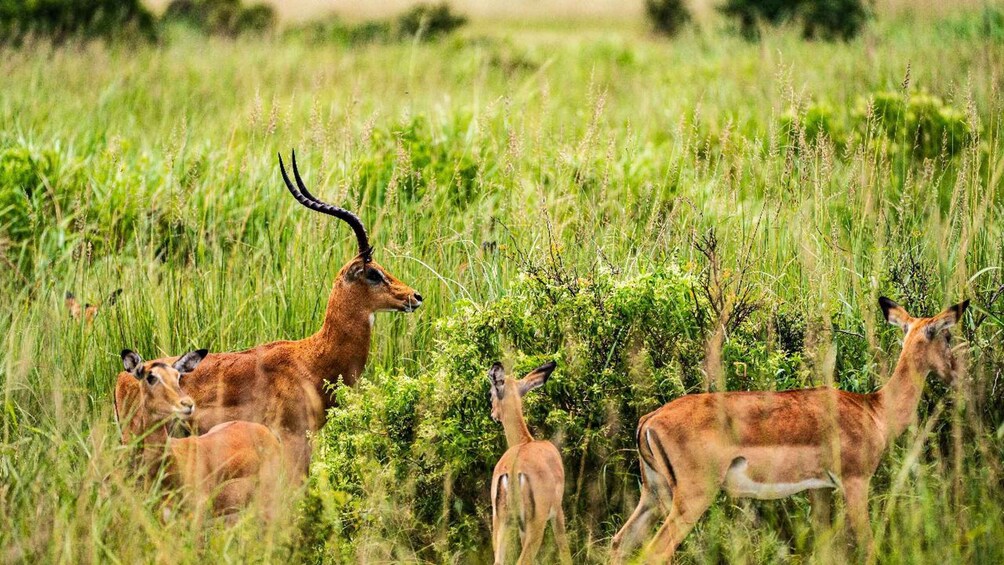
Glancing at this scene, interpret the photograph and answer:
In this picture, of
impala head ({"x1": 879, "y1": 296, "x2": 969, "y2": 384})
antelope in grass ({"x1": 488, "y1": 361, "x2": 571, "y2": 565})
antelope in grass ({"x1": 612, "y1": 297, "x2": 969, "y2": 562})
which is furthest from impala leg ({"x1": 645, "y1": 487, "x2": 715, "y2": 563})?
impala head ({"x1": 879, "y1": 296, "x2": 969, "y2": 384})

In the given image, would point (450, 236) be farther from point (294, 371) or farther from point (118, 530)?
point (118, 530)

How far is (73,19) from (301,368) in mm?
14223

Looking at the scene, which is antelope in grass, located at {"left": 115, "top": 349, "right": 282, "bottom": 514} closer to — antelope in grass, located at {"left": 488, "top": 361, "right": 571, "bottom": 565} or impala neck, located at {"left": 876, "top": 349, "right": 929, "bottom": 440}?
antelope in grass, located at {"left": 488, "top": 361, "right": 571, "bottom": 565}

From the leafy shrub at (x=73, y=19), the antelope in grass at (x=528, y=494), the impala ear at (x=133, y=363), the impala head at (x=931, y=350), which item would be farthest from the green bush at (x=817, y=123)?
the leafy shrub at (x=73, y=19)

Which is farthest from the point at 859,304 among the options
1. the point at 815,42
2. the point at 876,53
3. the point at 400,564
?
the point at 815,42

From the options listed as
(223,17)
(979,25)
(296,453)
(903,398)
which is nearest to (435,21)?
(223,17)

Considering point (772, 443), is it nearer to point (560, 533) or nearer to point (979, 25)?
point (560, 533)

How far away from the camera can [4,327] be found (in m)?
6.75

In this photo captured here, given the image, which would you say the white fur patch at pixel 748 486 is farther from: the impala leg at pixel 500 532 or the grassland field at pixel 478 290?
the impala leg at pixel 500 532

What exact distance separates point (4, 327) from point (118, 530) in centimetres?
275

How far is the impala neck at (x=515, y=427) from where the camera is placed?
4.89m

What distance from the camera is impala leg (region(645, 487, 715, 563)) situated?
4469mm

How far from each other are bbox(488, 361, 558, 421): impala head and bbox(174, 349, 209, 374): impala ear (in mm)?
1251

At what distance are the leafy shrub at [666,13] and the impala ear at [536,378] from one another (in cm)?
2014
